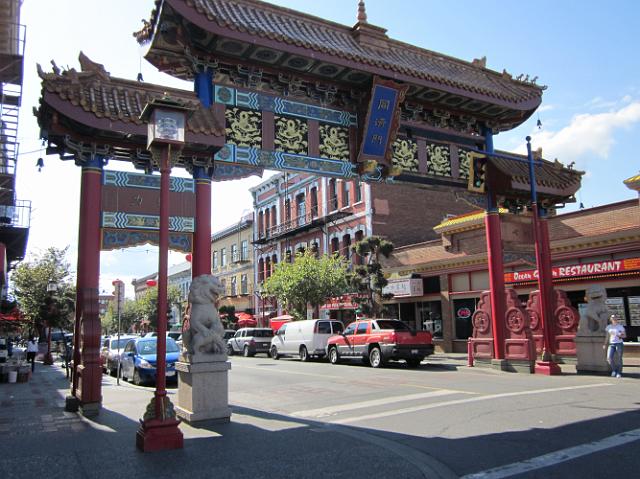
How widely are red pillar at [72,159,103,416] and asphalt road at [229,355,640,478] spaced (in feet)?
8.53

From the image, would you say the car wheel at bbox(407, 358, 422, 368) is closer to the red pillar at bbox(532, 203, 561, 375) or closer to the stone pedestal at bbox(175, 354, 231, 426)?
the red pillar at bbox(532, 203, 561, 375)

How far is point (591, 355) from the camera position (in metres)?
16.3

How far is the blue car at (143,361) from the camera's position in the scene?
55.2ft

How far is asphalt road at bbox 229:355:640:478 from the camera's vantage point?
20.7ft

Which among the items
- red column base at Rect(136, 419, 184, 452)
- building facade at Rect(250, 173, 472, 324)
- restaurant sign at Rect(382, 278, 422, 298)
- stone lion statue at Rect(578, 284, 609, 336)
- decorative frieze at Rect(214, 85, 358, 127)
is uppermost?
building facade at Rect(250, 173, 472, 324)

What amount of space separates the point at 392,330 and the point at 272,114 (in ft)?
40.3

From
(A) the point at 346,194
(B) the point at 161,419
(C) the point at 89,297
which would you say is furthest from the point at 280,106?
(A) the point at 346,194

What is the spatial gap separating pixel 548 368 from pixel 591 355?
57.7 inches

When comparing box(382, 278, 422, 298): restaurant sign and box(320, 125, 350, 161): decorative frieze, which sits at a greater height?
box(320, 125, 350, 161): decorative frieze

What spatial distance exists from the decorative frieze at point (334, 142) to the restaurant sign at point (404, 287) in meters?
18.6

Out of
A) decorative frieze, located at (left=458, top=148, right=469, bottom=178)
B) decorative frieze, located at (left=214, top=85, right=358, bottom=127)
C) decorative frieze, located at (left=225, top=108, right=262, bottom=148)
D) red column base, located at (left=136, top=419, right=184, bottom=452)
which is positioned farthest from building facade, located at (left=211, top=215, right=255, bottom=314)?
red column base, located at (left=136, top=419, right=184, bottom=452)

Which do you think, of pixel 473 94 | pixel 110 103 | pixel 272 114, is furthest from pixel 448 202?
pixel 110 103

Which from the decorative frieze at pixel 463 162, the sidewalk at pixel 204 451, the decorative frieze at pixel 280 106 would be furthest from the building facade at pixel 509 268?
the sidewalk at pixel 204 451

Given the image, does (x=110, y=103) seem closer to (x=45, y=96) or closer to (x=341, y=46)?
(x=45, y=96)
